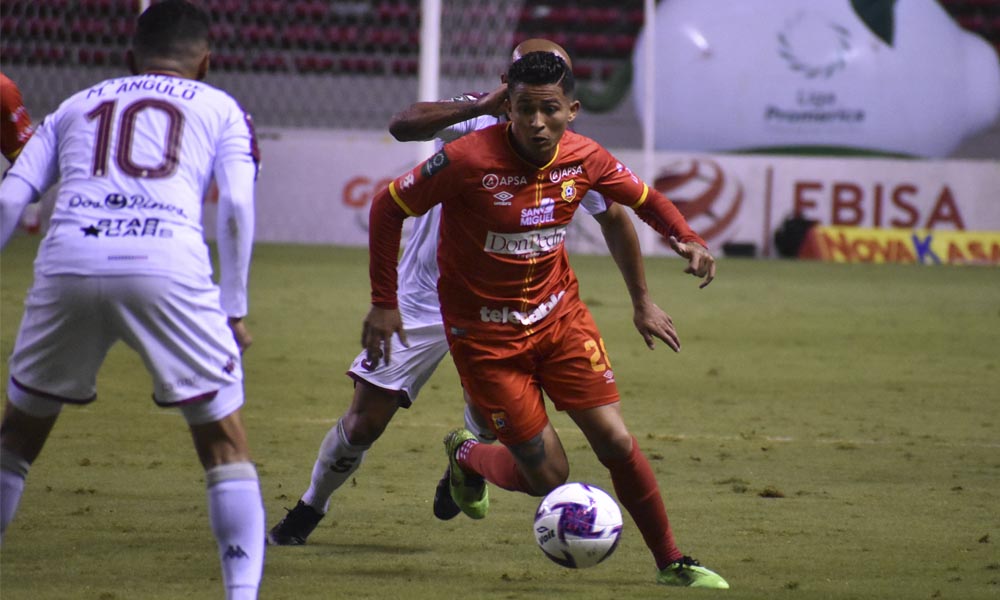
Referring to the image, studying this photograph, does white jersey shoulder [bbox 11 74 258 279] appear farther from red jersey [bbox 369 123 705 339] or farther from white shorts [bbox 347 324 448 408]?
white shorts [bbox 347 324 448 408]

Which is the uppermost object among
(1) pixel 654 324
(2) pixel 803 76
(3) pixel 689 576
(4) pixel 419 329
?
(1) pixel 654 324

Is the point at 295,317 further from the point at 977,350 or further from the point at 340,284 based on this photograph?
the point at 977,350

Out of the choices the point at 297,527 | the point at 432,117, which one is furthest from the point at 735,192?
the point at 297,527

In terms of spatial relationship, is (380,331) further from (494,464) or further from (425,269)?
(425,269)

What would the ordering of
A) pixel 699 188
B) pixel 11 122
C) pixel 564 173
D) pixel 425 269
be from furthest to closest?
1. pixel 699 188
2. pixel 425 269
3. pixel 11 122
4. pixel 564 173

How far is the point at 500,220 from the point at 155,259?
131 cm

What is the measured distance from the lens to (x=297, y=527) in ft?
16.5

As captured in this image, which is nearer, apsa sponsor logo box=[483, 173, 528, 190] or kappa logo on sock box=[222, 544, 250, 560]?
kappa logo on sock box=[222, 544, 250, 560]

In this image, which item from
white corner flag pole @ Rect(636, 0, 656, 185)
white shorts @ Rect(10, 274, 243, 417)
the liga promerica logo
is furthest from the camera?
the liga promerica logo

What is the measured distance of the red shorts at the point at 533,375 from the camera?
459 centimetres

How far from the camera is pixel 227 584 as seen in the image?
3619 mm

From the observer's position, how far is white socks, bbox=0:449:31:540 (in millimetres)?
3803

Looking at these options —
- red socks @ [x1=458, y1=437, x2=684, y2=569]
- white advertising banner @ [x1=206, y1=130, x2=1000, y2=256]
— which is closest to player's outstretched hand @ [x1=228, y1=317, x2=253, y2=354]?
red socks @ [x1=458, y1=437, x2=684, y2=569]

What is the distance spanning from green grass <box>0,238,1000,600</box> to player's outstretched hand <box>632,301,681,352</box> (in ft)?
2.53
